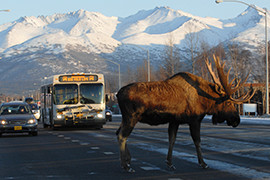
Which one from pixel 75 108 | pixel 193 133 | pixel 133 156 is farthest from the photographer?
pixel 75 108

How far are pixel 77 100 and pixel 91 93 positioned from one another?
2.73ft

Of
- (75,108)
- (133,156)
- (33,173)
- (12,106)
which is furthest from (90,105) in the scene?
(33,173)

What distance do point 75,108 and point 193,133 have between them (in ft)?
60.4

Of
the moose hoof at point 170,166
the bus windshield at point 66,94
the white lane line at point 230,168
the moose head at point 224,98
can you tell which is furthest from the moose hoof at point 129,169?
the bus windshield at point 66,94

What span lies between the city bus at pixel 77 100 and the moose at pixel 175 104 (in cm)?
1797

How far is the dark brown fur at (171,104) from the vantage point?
10477 mm

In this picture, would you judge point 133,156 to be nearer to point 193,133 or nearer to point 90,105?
point 193,133

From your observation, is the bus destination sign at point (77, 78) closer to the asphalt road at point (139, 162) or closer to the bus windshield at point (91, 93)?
the bus windshield at point (91, 93)

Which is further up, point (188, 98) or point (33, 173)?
point (188, 98)

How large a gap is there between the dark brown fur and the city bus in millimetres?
17951

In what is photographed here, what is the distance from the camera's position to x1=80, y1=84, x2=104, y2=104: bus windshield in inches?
1136

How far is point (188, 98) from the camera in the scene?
10766 millimetres

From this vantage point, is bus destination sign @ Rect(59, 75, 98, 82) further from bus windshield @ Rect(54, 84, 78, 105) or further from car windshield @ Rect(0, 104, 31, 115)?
car windshield @ Rect(0, 104, 31, 115)

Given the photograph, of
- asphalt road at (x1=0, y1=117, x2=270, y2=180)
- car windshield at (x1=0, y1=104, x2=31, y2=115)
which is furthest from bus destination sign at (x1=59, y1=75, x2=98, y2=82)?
asphalt road at (x1=0, y1=117, x2=270, y2=180)
